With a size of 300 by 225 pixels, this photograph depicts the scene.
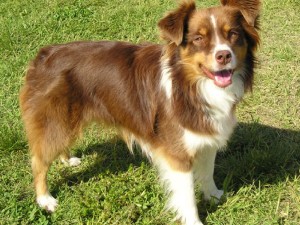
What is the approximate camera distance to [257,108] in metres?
4.71

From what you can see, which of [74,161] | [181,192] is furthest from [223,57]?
[74,161]

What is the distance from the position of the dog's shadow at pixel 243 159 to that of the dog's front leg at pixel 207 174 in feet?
0.28

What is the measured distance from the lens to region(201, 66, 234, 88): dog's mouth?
2.77 m

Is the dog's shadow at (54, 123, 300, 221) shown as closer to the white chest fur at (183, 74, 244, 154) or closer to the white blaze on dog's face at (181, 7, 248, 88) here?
the white chest fur at (183, 74, 244, 154)

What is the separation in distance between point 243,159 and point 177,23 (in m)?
1.65

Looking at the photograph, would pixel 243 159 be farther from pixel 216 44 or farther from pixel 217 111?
pixel 216 44

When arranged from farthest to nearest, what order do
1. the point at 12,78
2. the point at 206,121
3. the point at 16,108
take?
1. the point at 12,78
2. the point at 16,108
3. the point at 206,121

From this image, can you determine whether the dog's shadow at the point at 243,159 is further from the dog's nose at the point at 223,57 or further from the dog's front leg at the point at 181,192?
the dog's nose at the point at 223,57

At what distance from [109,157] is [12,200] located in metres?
1.04

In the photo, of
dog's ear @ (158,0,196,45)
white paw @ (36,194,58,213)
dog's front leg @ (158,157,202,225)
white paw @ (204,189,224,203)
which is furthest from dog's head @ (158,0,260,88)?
white paw @ (36,194,58,213)

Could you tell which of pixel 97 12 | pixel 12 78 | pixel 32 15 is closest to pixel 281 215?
pixel 12 78

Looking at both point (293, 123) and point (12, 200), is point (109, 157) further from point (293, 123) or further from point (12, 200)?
point (293, 123)

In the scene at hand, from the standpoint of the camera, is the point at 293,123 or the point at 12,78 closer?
the point at 293,123

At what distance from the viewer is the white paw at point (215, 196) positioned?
3543mm
